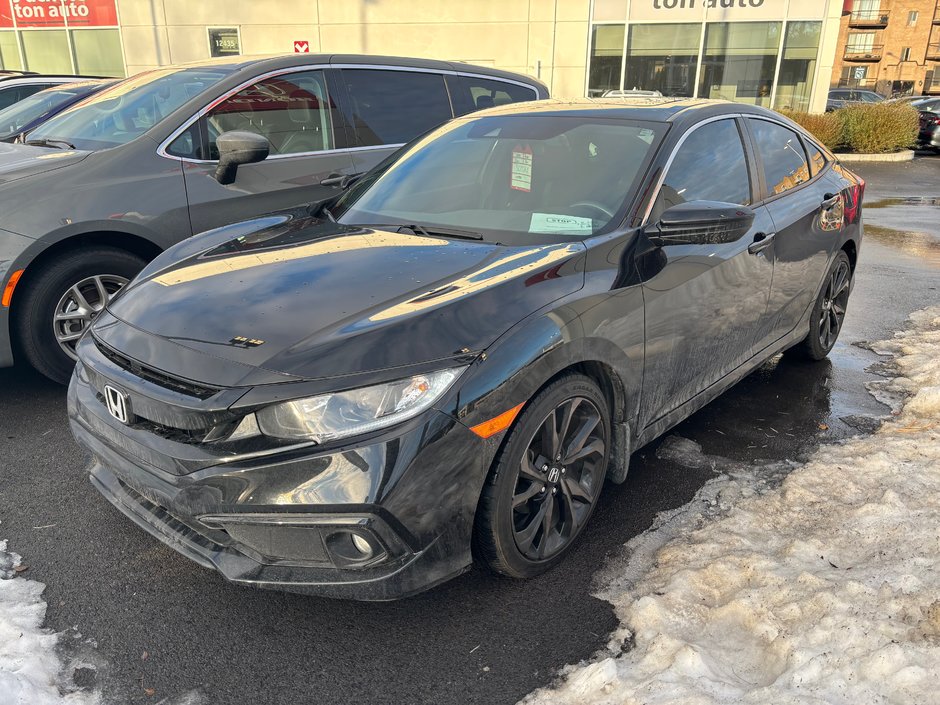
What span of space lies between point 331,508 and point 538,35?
22.6 meters

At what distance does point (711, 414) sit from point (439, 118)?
9.73ft

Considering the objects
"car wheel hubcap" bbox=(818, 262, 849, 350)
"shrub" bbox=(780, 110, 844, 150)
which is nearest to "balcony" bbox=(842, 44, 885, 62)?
"shrub" bbox=(780, 110, 844, 150)

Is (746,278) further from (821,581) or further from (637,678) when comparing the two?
(637,678)

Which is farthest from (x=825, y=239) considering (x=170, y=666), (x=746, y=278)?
(x=170, y=666)

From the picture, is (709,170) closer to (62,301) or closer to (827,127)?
(62,301)

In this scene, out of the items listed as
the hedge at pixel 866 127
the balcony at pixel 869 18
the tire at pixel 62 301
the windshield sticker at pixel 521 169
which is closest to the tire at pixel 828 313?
the windshield sticker at pixel 521 169

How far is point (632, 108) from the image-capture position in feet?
11.6

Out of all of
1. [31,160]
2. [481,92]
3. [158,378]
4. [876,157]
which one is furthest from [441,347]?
[876,157]

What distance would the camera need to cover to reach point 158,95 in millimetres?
4785

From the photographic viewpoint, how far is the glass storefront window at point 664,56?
21625 mm

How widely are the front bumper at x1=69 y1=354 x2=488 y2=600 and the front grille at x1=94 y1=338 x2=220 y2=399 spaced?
16 cm

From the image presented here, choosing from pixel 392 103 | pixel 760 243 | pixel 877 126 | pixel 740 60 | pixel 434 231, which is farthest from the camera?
pixel 740 60

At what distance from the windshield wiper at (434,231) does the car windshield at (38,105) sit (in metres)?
4.69

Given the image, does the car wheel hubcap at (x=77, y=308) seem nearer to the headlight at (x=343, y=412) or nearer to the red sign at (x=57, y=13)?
the headlight at (x=343, y=412)
